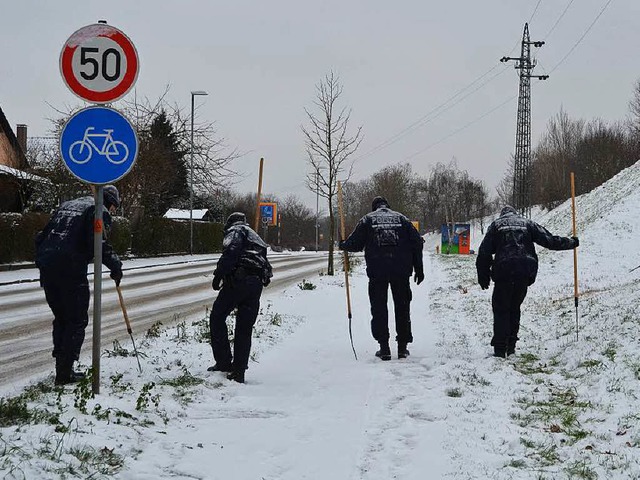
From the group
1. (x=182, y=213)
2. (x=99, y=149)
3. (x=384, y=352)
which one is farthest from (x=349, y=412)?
(x=182, y=213)

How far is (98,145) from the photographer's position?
496 cm

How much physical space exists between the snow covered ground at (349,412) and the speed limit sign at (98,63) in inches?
94.0

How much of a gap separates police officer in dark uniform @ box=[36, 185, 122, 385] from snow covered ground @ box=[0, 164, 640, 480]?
0.44 metres

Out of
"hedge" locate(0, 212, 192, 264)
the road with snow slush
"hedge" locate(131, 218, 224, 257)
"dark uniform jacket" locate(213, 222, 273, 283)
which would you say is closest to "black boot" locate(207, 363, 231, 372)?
"dark uniform jacket" locate(213, 222, 273, 283)

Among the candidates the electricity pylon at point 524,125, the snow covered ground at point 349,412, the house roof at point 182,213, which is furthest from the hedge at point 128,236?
the electricity pylon at point 524,125

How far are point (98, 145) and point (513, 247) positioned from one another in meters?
4.83

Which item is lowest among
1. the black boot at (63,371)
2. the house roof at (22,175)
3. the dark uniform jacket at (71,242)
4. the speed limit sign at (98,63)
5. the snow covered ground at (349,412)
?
the snow covered ground at (349,412)

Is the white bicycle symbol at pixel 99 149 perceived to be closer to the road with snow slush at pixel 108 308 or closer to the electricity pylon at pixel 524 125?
the road with snow slush at pixel 108 308

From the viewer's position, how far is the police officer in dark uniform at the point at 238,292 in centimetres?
598

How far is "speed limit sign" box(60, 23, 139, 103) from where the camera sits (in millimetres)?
4898

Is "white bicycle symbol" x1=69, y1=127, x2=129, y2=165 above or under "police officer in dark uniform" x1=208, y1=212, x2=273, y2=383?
above

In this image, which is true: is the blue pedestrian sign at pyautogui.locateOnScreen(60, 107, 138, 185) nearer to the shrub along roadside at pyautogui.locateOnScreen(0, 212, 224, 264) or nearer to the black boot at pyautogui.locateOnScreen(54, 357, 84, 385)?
the black boot at pyautogui.locateOnScreen(54, 357, 84, 385)

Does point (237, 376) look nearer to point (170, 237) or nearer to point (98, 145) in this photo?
point (98, 145)

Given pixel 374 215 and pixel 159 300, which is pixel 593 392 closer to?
pixel 374 215
